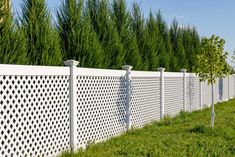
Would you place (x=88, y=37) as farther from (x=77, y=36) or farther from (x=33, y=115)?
(x=33, y=115)

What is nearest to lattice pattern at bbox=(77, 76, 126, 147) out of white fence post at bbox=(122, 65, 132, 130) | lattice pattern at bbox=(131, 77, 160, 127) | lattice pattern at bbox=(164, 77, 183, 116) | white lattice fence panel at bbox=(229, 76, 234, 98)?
white fence post at bbox=(122, 65, 132, 130)

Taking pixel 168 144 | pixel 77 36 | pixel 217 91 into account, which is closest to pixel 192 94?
pixel 217 91

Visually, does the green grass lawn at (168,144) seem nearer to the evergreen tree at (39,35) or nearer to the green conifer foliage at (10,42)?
the green conifer foliage at (10,42)

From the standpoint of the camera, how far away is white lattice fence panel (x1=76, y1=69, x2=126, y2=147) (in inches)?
357

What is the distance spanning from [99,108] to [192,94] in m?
10.6

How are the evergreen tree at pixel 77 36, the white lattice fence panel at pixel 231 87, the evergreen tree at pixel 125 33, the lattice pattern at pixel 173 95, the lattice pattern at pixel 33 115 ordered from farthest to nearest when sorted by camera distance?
the white lattice fence panel at pixel 231 87, the lattice pattern at pixel 173 95, the evergreen tree at pixel 125 33, the evergreen tree at pixel 77 36, the lattice pattern at pixel 33 115

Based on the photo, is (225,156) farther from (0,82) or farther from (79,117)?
(0,82)

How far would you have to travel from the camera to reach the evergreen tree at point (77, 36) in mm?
11703

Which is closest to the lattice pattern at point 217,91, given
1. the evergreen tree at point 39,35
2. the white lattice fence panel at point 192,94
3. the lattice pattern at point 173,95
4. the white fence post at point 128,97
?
the white lattice fence panel at point 192,94

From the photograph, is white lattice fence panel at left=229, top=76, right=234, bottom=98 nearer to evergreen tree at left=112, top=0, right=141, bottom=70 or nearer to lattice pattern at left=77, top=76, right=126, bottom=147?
evergreen tree at left=112, top=0, right=141, bottom=70

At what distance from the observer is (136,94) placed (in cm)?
1267

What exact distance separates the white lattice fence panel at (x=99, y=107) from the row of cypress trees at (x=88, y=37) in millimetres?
1143

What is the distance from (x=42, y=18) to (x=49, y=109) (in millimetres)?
3071

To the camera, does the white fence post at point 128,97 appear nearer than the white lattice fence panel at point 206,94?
Yes
